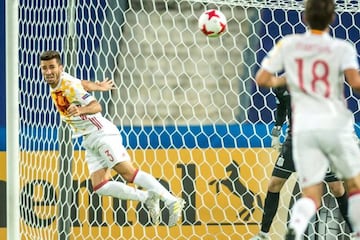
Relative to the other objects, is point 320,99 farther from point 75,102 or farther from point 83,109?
point 75,102

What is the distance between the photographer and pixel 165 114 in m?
7.66

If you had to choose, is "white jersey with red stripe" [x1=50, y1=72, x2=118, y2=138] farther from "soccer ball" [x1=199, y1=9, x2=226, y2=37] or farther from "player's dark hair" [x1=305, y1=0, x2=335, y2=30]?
"player's dark hair" [x1=305, y1=0, x2=335, y2=30]

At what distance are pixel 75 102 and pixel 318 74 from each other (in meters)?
2.62

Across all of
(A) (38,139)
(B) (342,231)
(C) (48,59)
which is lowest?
(B) (342,231)

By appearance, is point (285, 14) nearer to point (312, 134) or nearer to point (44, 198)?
point (44, 198)

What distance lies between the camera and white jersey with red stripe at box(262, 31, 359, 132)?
4523mm

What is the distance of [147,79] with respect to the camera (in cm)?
772

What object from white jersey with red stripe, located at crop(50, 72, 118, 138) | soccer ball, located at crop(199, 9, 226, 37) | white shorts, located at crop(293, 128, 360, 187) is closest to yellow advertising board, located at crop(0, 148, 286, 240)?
white jersey with red stripe, located at crop(50, 72, 118, 138)

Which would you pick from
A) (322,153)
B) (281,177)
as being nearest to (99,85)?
(281,177)

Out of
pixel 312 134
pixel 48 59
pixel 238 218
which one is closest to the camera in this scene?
pixel 312 134

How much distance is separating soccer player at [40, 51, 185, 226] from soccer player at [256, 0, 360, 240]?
233 centimetres

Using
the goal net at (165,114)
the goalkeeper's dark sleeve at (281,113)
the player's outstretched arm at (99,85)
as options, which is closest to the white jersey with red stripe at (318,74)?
the goalkeeper's dark sleeve at (281,113)

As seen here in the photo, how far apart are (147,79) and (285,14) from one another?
1148 mm

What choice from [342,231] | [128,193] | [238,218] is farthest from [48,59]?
[342,231]
